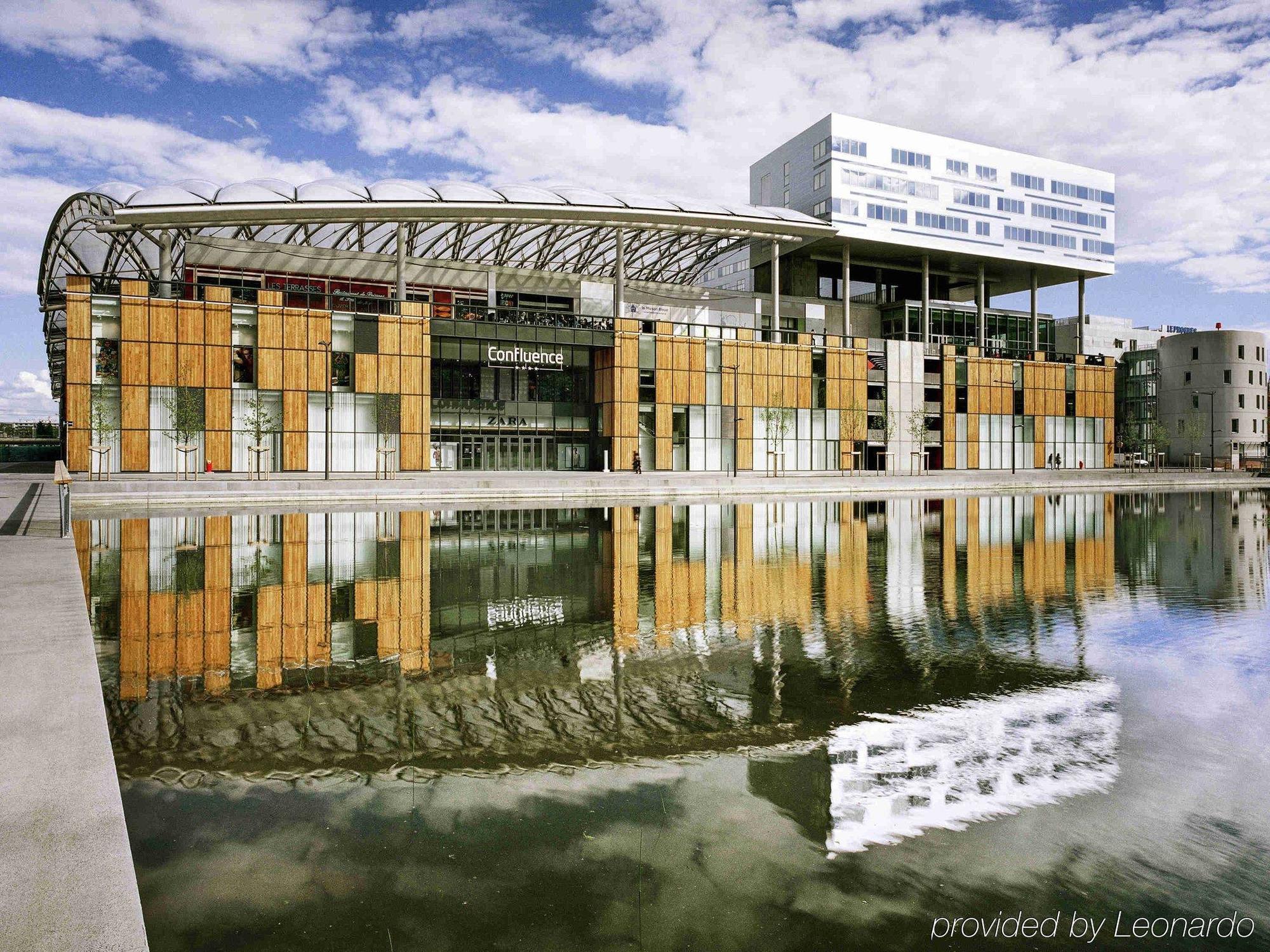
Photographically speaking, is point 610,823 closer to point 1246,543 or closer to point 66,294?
point 1246,543

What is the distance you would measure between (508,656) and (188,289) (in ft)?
159

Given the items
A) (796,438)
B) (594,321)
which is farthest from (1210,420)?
(594,321)

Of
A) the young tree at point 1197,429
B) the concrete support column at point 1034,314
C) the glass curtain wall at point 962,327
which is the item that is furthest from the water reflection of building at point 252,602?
the young tree at point 1197,429

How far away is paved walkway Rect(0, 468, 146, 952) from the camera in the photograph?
324 cm

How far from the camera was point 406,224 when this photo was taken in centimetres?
5469

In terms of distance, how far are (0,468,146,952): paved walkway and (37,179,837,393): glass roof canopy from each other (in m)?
46.0

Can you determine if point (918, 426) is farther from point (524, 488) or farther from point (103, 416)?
point (103, 416)

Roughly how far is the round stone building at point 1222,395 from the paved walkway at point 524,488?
1712 inches

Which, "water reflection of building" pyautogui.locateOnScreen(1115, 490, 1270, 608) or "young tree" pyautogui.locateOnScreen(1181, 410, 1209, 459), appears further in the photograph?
"young tree" pyautogui.locateOnScreen(1181, 410, 1209, 459)

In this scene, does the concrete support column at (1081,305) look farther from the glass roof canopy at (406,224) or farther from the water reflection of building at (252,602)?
the water reflection of building at (252,602)

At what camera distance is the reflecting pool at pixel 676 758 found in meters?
4.25

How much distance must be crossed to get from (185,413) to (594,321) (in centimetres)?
2674

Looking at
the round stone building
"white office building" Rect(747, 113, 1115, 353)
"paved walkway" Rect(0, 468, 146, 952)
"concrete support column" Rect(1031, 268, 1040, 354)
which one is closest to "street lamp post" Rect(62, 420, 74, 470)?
"paved walkway" Rect(0, 468, 146, 952)

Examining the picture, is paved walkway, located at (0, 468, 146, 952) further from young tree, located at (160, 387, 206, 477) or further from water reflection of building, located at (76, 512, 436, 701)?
young tree, located at (160, 387, 206, 477)
